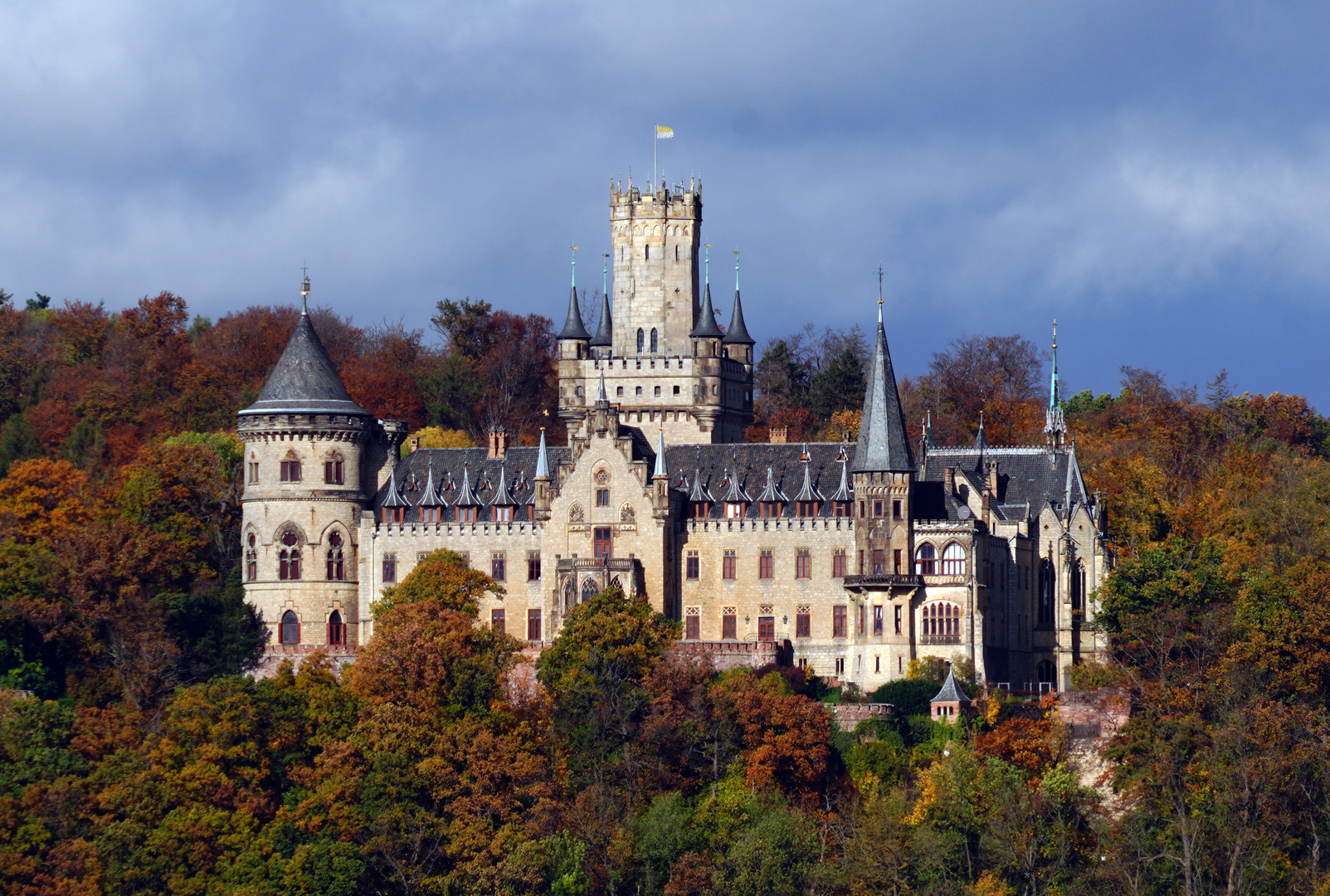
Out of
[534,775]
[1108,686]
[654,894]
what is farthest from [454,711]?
[1108,686]

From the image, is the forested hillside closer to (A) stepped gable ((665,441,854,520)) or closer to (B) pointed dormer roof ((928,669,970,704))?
(B) pointed dormer roof ((928,669,970,704))

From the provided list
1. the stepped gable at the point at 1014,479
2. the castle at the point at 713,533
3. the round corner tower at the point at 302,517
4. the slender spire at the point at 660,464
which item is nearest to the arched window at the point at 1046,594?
the castle at the point at 713,533

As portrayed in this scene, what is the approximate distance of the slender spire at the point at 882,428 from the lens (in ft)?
308

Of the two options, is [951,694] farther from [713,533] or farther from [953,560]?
[713,533]

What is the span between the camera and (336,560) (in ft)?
325

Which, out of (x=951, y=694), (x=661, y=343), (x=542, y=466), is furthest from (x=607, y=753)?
(x=661, y=343)

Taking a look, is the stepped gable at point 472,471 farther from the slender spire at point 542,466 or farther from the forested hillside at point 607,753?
the forested hillside at point 607,753

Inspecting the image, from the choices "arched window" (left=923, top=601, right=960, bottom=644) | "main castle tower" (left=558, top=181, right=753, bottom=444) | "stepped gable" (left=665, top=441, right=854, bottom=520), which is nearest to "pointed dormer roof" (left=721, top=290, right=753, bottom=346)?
"main castle tower" (left=558, top=181, right=753, bottom=444)

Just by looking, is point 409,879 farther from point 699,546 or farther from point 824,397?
point 824,397

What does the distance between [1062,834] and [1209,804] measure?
4448 millimetres

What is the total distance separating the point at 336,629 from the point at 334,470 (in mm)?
Answer: 5701

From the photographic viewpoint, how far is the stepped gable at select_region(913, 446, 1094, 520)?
95.6 metres

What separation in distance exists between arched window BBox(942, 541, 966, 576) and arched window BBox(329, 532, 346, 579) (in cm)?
2187

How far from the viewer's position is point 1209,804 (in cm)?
8188
